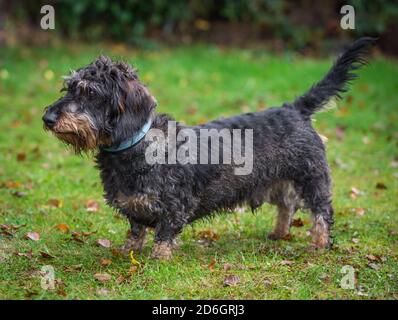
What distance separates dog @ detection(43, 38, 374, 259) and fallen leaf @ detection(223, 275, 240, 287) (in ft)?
2.11

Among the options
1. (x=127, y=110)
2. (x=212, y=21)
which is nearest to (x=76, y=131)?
(x=127, y=110)

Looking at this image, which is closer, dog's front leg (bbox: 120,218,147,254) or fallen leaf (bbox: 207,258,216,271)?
fallen leaf (bbox: 207,258,216,271)

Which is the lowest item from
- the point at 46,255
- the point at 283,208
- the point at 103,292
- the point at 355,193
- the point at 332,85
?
the point at 103,292

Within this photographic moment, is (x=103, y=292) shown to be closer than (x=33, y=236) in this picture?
Yes

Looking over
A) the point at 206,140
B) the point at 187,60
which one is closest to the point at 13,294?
the point at 206,140

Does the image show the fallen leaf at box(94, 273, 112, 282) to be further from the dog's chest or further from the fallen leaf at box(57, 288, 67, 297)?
the dog's chest

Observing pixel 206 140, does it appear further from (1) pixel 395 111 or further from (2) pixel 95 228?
(1) pixel 395 111

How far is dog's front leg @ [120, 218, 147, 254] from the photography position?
5609 mm


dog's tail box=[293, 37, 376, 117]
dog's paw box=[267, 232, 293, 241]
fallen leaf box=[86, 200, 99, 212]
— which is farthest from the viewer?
fallen leaf box=[86, 200, 99, 212]

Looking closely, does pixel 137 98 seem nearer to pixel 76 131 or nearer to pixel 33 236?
pixel 76 131

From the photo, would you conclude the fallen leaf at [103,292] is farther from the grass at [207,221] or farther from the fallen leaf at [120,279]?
the fallen leaf at [120,279]

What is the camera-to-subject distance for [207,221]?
6.56 metres

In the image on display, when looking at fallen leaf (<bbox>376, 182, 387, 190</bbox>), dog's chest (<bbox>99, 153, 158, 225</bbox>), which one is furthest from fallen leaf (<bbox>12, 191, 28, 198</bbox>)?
fallen leaf (<bbox>376, 182, 387, 190</bbox>)

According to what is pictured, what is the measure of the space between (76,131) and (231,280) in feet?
5.84
